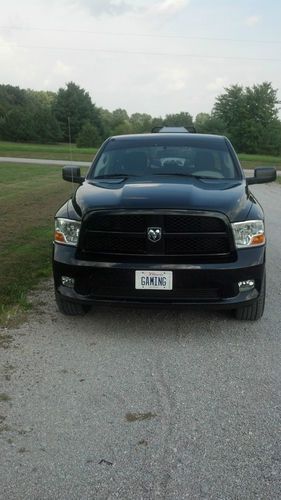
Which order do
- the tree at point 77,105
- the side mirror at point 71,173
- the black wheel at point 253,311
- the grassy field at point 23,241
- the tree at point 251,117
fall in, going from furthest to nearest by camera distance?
the tree at point 251,117
the tree at point 77,105
the side mirror at point 71,173
the grassy field at point 23,241
the black wheel at point 253,311

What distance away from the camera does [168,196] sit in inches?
169

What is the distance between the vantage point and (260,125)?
230ft

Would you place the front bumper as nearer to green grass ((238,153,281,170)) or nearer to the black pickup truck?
the black pickup truck

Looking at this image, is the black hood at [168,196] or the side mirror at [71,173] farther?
the side mirror at [71,173]

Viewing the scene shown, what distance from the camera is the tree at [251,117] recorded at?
69.1 meters

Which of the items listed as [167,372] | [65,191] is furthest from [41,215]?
[167,372]

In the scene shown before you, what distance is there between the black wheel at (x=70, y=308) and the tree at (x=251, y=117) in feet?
222

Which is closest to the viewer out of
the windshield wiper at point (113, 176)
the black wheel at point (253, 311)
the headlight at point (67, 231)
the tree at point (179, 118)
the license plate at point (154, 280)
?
the license plate at point (154, 280)

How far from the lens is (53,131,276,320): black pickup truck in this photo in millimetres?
4117

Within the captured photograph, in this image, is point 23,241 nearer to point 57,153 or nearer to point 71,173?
point 71,173

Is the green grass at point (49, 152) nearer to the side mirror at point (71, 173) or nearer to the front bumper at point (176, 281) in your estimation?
the side mirror at point (71, 173)

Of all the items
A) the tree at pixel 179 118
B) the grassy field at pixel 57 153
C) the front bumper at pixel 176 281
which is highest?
the front bumper at pixel 176 281

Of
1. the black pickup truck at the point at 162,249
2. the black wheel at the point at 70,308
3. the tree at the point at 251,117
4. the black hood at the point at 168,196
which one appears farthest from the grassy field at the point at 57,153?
the black pickup truck at the point at 162,249

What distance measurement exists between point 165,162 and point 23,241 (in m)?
Result: 3.47
